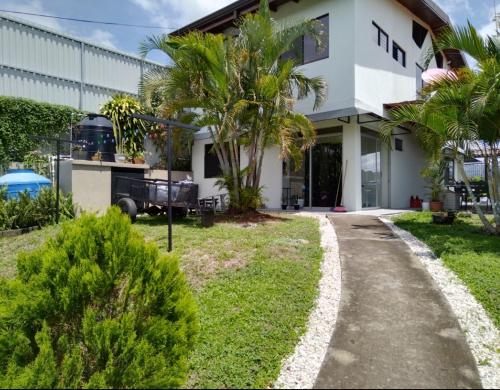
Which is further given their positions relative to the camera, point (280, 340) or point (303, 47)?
point (303, 47)

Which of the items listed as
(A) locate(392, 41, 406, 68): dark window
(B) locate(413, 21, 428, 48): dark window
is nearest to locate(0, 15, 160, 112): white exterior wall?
(A) locate(392, 41, 406, 68): dark window

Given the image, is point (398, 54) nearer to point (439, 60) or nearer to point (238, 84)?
point (439, 60)

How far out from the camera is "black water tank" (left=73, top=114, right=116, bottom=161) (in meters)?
11.0

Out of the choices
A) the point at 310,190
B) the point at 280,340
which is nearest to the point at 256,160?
the point at 310,190

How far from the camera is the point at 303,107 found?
12367mm

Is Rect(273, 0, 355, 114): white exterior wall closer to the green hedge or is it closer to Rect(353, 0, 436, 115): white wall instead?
Rect(353, 0, 436, 115): white wall

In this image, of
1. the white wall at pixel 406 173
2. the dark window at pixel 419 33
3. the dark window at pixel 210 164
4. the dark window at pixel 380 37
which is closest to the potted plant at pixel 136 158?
the dark window at pixel 210 164

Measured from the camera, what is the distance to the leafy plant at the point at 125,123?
12.6 m

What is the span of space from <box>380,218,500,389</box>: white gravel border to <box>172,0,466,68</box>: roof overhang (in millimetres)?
10680

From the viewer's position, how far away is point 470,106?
6.67m

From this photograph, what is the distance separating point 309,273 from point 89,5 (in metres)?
14.1

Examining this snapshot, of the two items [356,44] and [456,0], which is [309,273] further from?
[456,0]

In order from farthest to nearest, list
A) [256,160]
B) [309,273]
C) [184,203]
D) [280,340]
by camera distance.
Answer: [256,160], [184,203], [309,273], [280,340]

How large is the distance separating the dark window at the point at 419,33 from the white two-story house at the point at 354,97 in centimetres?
8
